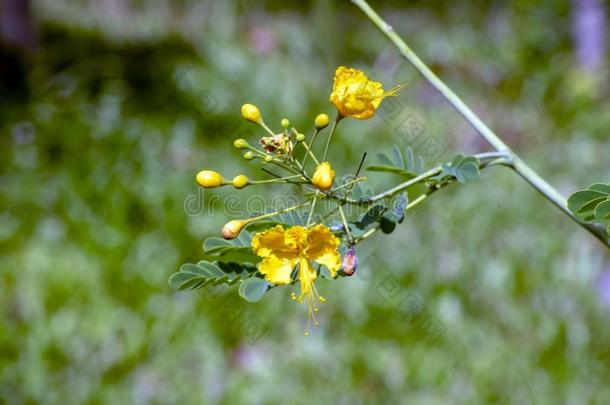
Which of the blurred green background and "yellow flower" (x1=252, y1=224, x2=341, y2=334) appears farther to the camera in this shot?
the blurred green background

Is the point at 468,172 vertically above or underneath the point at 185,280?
above

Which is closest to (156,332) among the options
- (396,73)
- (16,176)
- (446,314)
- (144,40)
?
(446,314)

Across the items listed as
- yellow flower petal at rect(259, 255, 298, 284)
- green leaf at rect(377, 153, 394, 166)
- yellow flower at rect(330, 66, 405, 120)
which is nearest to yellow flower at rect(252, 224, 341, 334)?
yellow flower petal at rect(259, 255, 298, 284)

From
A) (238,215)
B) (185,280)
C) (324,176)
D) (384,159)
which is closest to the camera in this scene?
(324,176)

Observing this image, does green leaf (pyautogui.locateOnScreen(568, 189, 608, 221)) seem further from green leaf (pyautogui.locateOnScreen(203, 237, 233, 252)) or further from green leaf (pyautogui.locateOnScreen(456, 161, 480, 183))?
green leaf (pyautogui.locateOnScreen(203, 237, 233, 252))

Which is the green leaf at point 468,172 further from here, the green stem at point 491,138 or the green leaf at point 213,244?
the green leaf at point 213,244

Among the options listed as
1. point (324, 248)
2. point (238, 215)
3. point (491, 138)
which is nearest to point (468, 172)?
point (491, 138)

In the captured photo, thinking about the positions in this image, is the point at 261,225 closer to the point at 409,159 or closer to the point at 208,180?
the point at 208,180

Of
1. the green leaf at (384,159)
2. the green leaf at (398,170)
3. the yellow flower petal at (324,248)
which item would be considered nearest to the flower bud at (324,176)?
the yellow flower petal at (324,248)
